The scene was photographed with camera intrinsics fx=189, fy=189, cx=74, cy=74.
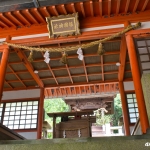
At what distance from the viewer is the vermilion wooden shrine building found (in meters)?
5.32

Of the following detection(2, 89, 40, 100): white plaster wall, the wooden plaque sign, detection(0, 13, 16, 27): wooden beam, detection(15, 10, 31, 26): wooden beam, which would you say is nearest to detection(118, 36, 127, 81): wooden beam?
the wooden plaque sign

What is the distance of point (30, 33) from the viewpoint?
19.9 feet

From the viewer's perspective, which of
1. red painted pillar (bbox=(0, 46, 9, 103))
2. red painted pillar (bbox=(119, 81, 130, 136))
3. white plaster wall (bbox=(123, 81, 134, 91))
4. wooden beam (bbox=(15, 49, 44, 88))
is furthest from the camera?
white plaster wall (bbox=(123, 81, 134, 91))

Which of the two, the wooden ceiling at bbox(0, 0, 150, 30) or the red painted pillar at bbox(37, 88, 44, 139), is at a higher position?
the wooden ceiling at bbox(0, 0, 150, 30)

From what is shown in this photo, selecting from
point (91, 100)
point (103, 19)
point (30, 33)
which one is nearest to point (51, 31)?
point (30, 33)

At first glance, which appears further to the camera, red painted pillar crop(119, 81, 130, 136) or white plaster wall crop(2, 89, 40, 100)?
white plaster wall crop(2, 89, 40, 100)

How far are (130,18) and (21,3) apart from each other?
318 centimetres

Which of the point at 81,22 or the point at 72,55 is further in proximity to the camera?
the point at 72,55

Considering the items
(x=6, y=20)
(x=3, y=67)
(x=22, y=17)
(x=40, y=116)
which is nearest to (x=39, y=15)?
(x=22, y=17)

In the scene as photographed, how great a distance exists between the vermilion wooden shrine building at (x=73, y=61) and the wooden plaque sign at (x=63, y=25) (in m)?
0.16

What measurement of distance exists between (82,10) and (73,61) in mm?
2640

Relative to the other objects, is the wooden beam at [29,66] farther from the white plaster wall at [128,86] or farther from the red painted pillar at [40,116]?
the white plaster wall at [128,86]

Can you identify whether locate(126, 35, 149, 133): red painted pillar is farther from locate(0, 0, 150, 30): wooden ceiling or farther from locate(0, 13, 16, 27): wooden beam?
locate(0, 13, 16, 27): wooden beam

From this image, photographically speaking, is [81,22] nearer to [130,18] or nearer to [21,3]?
[130,18]
